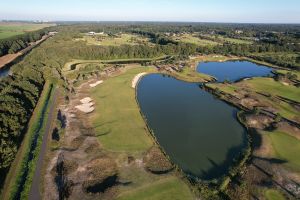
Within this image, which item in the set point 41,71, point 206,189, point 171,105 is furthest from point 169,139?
point 41,71

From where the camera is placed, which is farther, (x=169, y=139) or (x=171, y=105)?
(x=171, y=105)

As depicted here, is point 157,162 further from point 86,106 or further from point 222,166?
point 86,106

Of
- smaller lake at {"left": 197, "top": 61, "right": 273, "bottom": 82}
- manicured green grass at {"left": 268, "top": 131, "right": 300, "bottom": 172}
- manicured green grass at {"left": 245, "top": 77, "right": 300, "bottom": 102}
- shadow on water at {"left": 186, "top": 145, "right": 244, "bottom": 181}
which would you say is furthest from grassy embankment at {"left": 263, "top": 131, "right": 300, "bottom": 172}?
smaller lake at {"left": 197, "top": 61, "right": 273, "bottom": 82}

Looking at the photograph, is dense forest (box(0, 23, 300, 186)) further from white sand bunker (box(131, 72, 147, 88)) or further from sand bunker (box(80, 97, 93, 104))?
white sand bunker (box(131, 72, 147, 88))

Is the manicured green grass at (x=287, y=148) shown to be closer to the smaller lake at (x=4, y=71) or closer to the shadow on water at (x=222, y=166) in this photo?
the shadow on water at (x=222, y=166)

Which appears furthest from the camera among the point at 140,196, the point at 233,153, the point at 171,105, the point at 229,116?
the point at 171,105

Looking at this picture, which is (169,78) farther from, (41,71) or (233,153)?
(233,153)
